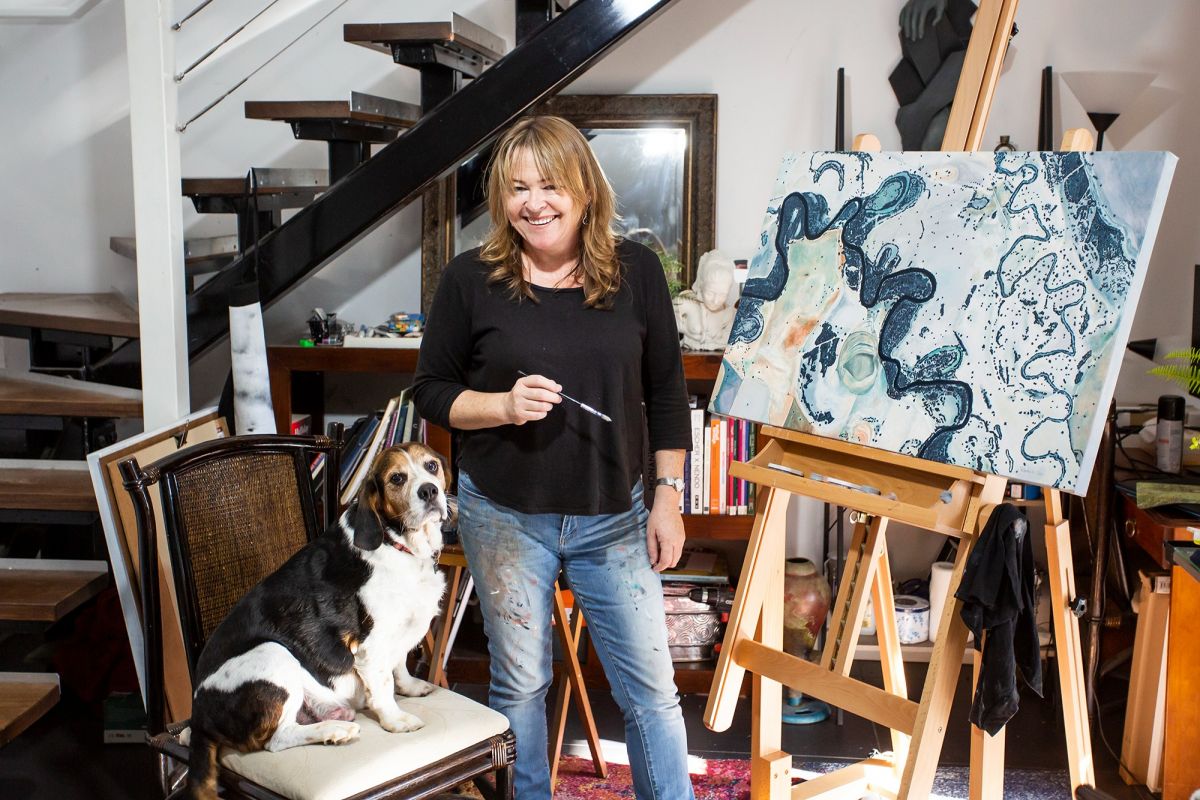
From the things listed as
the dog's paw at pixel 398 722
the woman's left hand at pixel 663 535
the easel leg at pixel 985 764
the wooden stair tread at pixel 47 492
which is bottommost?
the easel leg at pixel 985 764

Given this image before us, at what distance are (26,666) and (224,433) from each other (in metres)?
0.89

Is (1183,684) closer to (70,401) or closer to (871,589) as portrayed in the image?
(871,589)

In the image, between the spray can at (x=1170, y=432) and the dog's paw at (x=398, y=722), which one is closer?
the dog's paw at (x=398, y=722)

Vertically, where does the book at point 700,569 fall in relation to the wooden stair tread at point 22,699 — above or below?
above

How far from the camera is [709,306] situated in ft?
9.75

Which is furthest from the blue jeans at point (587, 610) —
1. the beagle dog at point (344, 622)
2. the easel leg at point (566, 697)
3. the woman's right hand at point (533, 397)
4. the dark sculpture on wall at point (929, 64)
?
the dark sculpture on wall at point (929, 64)

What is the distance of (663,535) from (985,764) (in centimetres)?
69

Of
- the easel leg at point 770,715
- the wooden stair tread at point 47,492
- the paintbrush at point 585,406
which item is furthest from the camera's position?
the wooden stair tread at point 47,492

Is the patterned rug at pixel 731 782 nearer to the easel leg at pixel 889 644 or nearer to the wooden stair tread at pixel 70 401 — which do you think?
the easel leg at pixel 889 644

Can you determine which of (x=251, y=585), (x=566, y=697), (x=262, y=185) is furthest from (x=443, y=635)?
(x=262, y=185)

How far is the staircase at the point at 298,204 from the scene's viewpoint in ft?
9.02

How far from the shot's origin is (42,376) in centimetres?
326

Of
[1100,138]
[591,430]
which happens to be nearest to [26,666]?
[591,430]

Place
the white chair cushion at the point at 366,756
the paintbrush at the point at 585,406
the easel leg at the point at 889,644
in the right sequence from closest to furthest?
the white chair cushion at the point at 366,756 < the paintbrush at the point at 585,406 < the easel leg at the point at 889,644
